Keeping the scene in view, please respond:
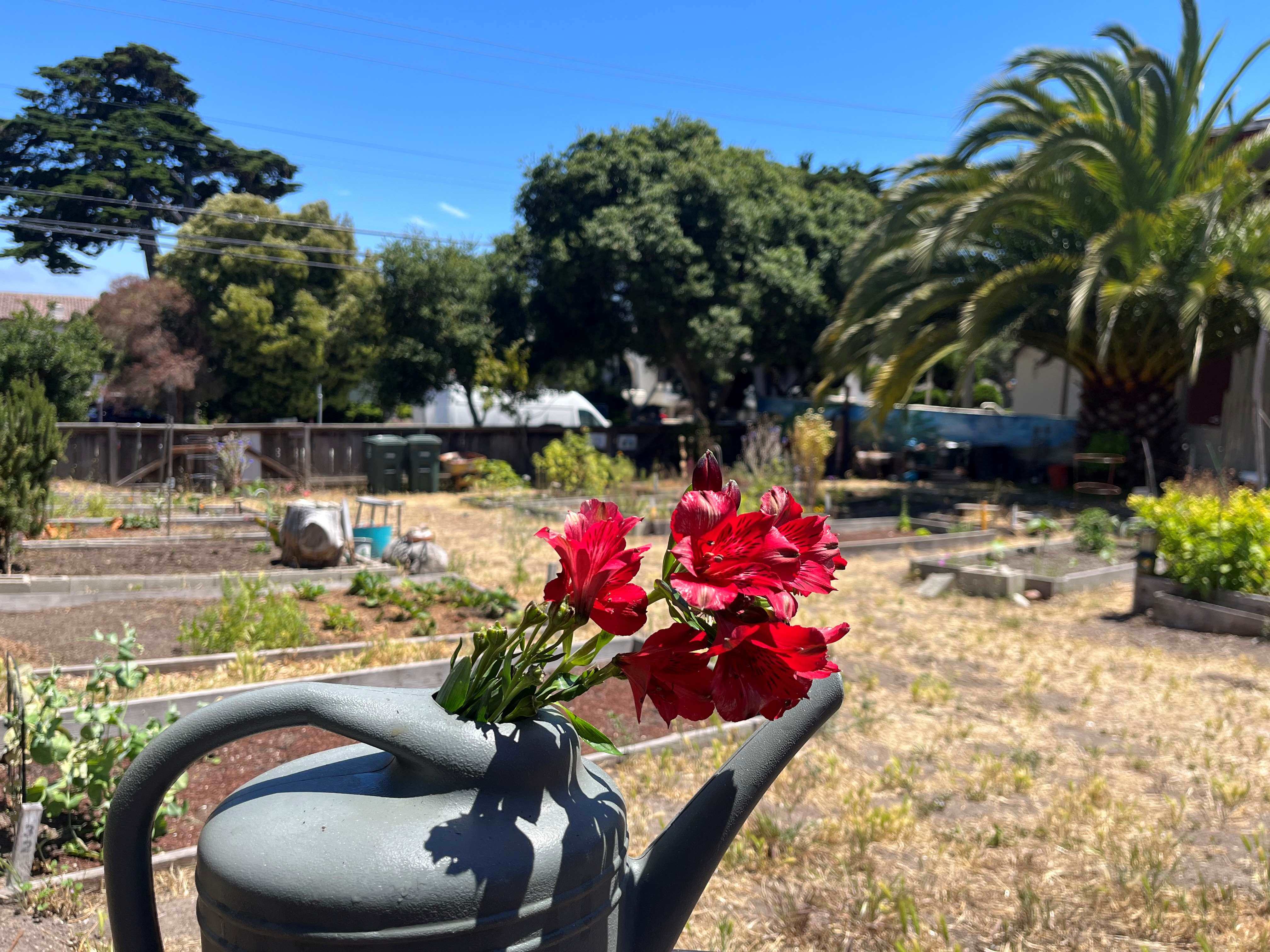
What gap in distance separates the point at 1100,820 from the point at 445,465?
1551 cm

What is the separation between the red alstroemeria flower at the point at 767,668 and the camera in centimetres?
102

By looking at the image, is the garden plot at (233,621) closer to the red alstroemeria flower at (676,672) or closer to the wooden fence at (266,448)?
the red alstroemeria flower at (676,672)

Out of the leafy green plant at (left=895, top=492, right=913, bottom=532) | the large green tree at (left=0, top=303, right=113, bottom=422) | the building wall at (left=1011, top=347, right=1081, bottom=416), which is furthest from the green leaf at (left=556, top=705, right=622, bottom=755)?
the building wall at (left=1011, top=347, right=1081, bottom=416)

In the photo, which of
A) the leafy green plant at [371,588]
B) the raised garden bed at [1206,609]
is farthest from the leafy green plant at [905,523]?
the leafy green plant at [371,588]

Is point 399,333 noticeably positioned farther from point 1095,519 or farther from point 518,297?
point 1095,519

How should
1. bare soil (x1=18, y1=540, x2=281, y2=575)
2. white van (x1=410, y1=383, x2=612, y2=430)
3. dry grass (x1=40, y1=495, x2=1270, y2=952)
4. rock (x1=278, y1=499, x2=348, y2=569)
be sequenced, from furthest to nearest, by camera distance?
white van (x1=410, y1=383, x2=612, y2=430) → rock (x1=278, y1=499, x2=348, y2=569) → bare soil (x1=18, y1=540, x2=281, y2=575) → dry grass (x1=40, y1=495, x2=1270, y2=952)

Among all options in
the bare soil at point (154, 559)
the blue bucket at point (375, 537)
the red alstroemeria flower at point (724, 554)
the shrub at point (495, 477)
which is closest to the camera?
the red alstroemeria flower at point (724, 554)

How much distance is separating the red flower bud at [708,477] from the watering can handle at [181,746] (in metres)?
0.46

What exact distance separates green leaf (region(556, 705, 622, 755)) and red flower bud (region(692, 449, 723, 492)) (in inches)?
12.3

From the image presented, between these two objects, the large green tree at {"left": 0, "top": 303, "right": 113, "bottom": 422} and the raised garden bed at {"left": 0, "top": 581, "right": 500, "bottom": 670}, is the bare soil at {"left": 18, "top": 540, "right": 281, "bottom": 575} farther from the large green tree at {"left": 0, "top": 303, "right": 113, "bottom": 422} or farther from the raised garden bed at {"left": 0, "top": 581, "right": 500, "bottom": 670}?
the large green tree at {"left": 0, "top": 303, "right": 113, "bottom": 422}

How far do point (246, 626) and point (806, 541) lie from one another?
16.3ft

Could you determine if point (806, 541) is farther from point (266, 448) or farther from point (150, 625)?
point (266, 448)

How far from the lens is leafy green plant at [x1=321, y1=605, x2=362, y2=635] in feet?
19.0

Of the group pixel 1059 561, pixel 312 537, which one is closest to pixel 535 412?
pixel 1059 561
